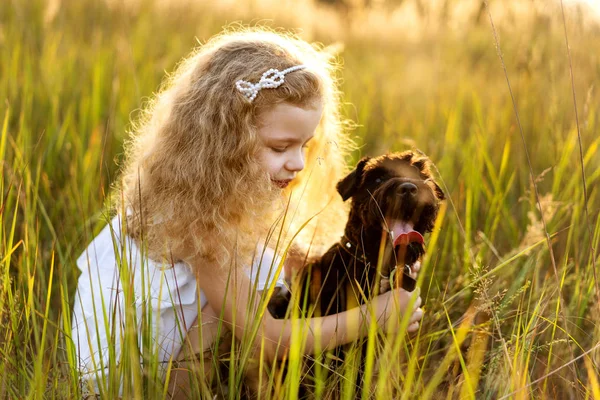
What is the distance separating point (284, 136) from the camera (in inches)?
93.1

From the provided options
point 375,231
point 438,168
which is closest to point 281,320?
point 375,231

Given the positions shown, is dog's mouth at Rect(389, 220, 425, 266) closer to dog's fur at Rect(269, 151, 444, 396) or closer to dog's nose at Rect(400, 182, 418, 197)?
dog's fur at Rect(269, 151, 444, 396)

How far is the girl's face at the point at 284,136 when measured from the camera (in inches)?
93.2

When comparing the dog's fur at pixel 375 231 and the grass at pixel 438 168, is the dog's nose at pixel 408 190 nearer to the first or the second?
the dog's fur at pixel 375 231

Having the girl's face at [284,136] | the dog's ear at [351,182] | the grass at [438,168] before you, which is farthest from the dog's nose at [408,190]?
the girl's face at [284,136]

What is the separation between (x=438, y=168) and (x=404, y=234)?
1423mm

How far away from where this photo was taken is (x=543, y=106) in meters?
4.03

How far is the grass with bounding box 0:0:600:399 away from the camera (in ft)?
6.51

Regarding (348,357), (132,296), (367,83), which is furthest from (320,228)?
(367,83)

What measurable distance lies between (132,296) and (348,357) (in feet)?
2.09

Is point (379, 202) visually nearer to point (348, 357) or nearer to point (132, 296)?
point (348, 357)

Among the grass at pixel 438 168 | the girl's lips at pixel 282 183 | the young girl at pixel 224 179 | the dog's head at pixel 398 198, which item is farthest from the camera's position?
the girl's lips at pixel 282 183

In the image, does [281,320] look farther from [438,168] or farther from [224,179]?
[438,168]

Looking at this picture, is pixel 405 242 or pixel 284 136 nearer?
pixel 405 242
